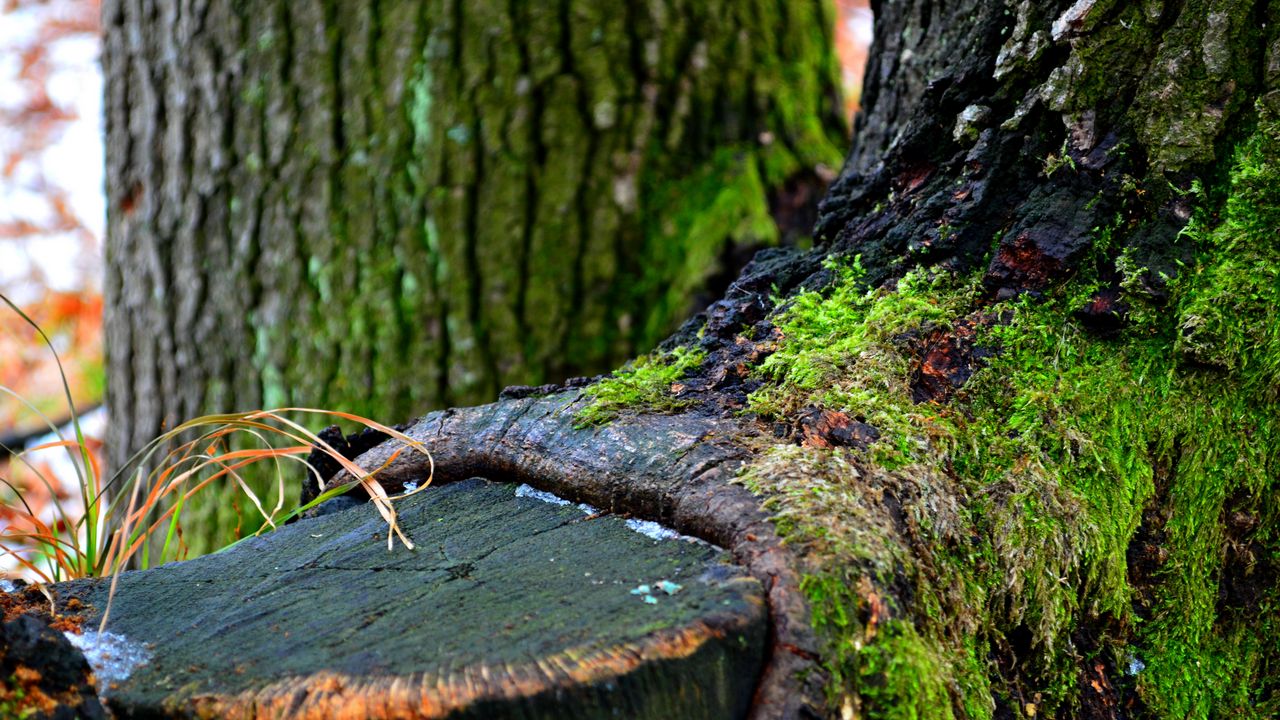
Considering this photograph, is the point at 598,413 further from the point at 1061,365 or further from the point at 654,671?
the point at 1061,365

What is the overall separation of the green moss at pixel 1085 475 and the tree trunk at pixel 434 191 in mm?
1563

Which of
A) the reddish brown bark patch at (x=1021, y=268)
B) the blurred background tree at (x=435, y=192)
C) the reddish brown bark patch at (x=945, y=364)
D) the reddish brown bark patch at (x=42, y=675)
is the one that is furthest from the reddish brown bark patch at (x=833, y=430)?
the blurred background tree at (x=435, y=192)

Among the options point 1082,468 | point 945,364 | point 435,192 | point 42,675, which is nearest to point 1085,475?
point 1082,468

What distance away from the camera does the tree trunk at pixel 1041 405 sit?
1036 millimetres

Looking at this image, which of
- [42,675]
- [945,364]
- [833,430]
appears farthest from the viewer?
[945,364]

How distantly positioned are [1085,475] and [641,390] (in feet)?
1.99

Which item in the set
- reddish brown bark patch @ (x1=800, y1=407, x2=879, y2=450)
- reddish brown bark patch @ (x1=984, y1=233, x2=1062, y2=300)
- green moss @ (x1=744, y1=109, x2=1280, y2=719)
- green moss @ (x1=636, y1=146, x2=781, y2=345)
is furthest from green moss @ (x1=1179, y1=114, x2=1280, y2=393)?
green moss @ (x1=636, y1=146, x2=781, y2=345)

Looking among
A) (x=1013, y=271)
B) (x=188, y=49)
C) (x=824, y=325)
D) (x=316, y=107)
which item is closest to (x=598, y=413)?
(x=824, y=325)

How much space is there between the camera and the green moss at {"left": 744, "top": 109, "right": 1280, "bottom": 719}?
3.41 ft

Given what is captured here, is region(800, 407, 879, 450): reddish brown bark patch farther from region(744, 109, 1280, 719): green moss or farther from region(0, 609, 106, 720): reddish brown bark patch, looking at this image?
region(0, 609, 106, 720): reddish brown bark patch

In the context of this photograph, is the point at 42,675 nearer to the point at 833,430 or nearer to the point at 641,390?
the point at 641,390

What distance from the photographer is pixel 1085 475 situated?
3.68ft

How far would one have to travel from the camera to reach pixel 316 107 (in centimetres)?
273

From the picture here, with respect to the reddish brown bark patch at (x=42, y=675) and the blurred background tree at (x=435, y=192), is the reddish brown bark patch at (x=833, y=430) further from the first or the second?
the blurred background tree at (x=435, y=192)
